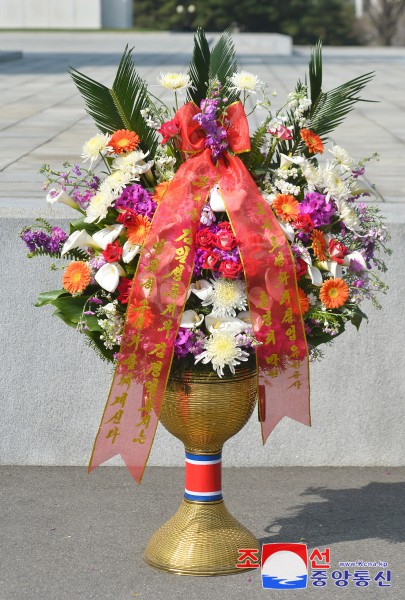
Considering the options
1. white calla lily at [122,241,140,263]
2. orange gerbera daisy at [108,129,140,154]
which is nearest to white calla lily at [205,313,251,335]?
white calla lily at [122,241,140,263]

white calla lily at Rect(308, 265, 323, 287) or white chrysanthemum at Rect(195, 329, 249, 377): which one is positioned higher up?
white calla lily at Rect(308, 265, 323, 287)

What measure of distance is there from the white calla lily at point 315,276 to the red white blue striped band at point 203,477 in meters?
0.76

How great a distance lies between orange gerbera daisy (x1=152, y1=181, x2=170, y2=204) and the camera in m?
4.00

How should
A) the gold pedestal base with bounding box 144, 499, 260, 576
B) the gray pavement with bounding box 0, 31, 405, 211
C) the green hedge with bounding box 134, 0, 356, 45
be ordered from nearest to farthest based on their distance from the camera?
the gold pedestal base with bounding box 144, 499, 260, 576 < the gray pavement with bounding box 0, 31, 405, 211 < the green hedge with bounding box 134, 0, 356, 45

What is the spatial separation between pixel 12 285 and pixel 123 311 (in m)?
1.76

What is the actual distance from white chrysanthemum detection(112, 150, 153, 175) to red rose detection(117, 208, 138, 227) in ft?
0.46

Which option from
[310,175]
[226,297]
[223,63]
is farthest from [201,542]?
[223,63]

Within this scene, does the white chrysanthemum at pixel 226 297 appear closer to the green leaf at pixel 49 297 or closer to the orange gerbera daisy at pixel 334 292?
the orange gerbera daisy at pixel 334 292

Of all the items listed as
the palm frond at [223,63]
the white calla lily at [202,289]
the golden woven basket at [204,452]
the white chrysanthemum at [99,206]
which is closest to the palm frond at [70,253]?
the white chrysanthemum at [99,206]

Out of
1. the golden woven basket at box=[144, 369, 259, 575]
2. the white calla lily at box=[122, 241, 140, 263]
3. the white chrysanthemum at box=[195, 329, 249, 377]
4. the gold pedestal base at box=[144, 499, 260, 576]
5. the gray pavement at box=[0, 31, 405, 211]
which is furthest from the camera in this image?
the gray pavement at box=[0, 31, 405, 211]

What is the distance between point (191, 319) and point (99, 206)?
1.70 feet

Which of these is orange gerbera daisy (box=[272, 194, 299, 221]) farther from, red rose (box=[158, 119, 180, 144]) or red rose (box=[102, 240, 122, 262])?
red rose (box=[102, 240, 122, 262])

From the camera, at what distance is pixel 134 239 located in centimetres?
395

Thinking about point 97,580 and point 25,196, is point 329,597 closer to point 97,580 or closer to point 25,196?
point 97,580
